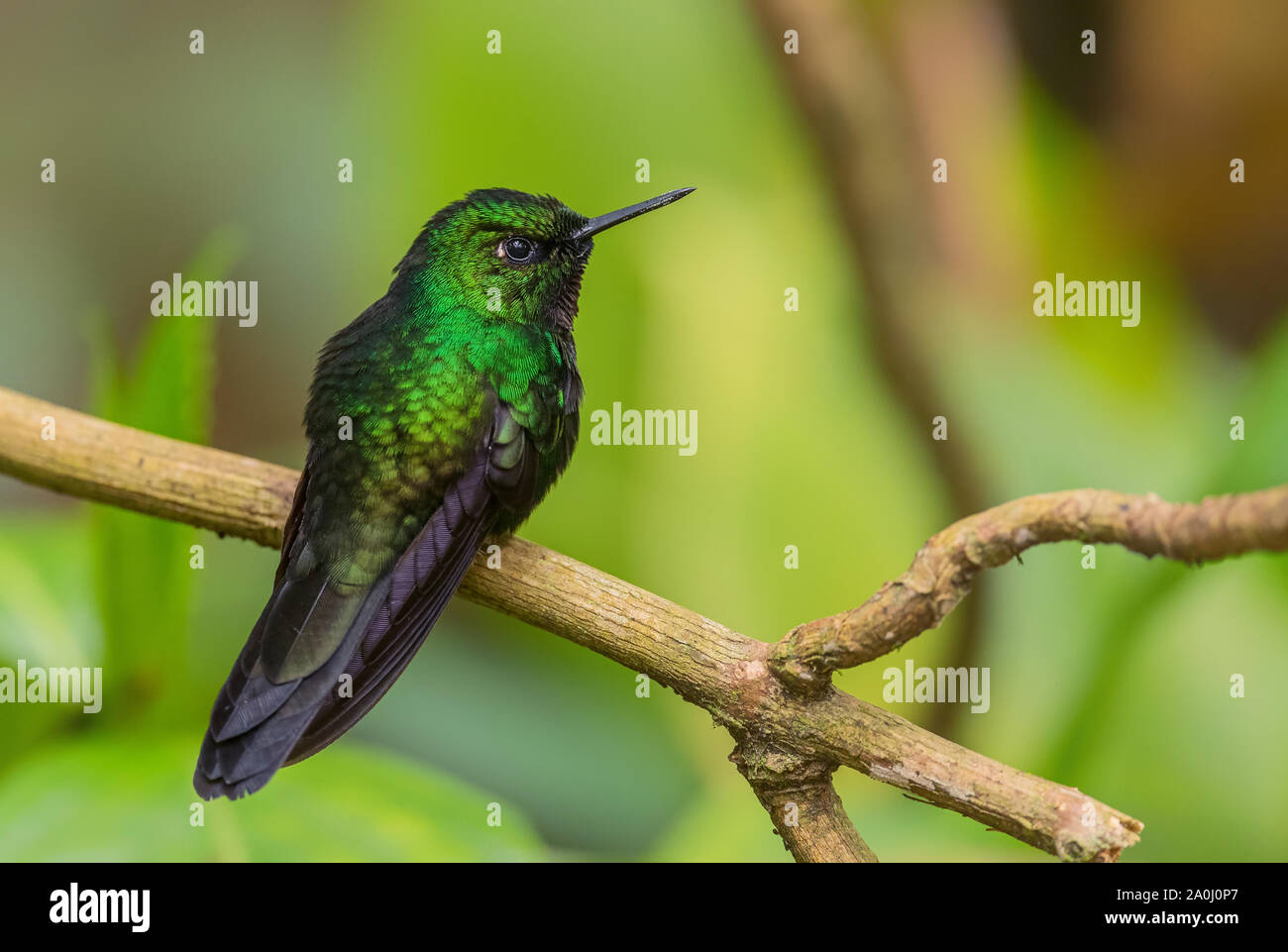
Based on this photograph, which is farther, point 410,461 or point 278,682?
point 410,461

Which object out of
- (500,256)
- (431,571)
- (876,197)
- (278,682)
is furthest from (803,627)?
(876,197)

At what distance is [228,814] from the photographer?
144cm

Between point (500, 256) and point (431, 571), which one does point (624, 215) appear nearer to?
point (500, 256)

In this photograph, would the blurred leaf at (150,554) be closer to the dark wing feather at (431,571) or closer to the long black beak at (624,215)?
the dark wing feather at (431,571)

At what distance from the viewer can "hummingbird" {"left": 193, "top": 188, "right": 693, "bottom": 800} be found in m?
1.21

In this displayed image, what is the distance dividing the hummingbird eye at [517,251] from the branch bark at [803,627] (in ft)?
1.33

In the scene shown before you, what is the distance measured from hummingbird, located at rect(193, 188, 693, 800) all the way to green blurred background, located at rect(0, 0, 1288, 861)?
0.94ft

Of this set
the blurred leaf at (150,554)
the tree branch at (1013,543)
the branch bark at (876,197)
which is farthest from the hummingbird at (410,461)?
the branch bark at (876,197)

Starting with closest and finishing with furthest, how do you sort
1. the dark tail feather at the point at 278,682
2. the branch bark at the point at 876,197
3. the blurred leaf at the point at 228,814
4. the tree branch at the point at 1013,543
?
1. the tree branch at the point at 1013,543
2. the dark tail feather at the point at 278,682
3. the blurred leaf at the point at 228,814
4. the branch bark at the point at 876,197

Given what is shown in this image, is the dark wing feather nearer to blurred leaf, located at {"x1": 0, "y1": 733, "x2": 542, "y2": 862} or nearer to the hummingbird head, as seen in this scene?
the hummingbird head

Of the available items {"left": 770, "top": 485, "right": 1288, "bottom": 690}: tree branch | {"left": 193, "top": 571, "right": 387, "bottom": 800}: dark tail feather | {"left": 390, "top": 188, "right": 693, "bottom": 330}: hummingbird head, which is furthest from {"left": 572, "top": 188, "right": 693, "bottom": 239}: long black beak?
{"left": 770, "top": 485, "right": 1288, "bottom": 690}: tree branch

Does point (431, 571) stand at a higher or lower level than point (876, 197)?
lower

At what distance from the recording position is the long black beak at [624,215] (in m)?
1.53

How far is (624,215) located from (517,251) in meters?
0.16
